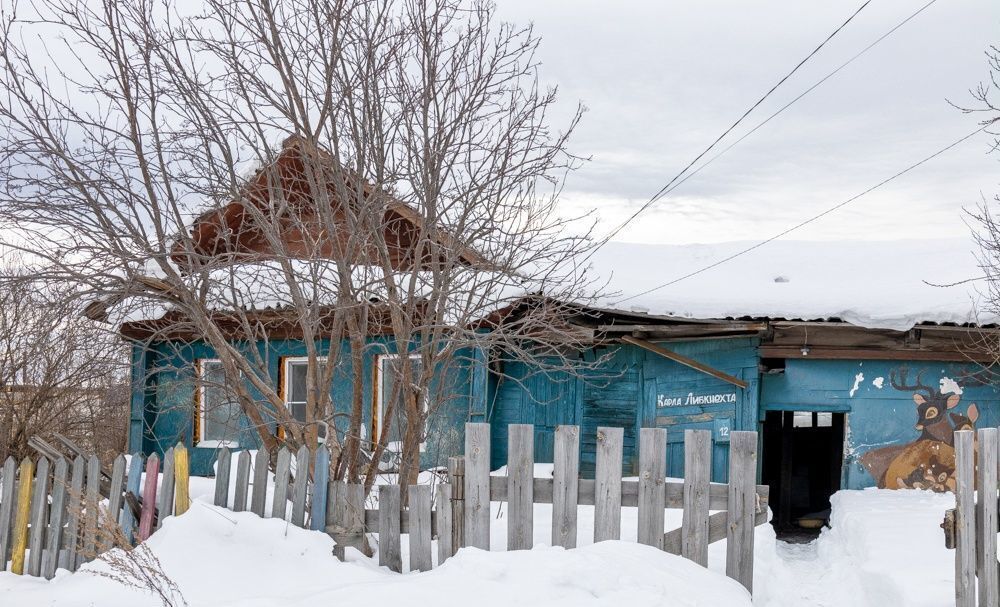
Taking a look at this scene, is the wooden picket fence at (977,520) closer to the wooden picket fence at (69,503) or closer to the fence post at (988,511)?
the fence post at (988,511)

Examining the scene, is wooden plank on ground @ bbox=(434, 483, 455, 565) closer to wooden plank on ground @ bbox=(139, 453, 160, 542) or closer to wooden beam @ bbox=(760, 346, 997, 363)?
wooden plank on ground @ bbox=(139, 453, 160, 542)

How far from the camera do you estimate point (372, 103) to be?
6.52m

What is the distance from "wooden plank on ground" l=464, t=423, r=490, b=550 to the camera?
5855 mm

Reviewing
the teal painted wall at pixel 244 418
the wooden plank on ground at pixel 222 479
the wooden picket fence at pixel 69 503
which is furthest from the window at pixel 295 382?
the wooden plank on ground at pixel 222 479

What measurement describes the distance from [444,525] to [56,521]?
3.02m

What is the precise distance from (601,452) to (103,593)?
3.02 m

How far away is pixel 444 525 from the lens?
5.88 meters

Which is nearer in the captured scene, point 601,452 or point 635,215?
point 601,452

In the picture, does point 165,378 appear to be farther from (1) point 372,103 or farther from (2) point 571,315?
(1) point 372,103

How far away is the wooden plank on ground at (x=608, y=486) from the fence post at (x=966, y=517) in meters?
1.93

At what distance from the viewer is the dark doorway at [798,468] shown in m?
14.9

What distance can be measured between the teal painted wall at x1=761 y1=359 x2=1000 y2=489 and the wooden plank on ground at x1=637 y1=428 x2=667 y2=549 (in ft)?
21.3

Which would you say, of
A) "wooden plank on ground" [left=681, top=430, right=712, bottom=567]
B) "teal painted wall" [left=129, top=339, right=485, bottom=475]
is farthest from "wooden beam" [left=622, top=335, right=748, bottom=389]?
"wooden plank on ground" [left=681, top=430, right=712, bottom=567]

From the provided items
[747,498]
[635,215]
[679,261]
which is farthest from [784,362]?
[747,498]
